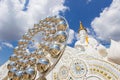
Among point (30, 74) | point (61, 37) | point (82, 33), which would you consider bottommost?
point (30, 74)

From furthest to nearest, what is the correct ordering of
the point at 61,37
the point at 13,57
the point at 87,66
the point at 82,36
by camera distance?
the point at 82,36, the point at 87,66, the point at 13,57, the point at 61,37

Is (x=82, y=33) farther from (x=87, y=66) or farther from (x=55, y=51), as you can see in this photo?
(x=55, y=51)

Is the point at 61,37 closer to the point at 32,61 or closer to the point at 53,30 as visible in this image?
the point at 53,30

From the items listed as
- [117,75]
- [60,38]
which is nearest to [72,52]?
[117,75]

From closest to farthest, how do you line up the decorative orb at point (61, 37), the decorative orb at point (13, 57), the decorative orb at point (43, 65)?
the decorative orb at point (43, 65) < the decorative orb at point (61, 37) < the decorative orb at point (13, 57)

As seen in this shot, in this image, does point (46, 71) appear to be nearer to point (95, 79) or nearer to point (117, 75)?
point (117, 75)

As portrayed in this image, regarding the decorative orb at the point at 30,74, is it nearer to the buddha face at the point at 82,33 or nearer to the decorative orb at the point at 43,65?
the decorative orb at the point at 43,65

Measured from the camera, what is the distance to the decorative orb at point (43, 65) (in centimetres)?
223

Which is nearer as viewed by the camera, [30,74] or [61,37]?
[30,74]

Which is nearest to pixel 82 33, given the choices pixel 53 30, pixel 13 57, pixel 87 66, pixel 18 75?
pixel 87 66

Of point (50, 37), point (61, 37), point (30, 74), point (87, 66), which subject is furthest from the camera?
point (87, 66)

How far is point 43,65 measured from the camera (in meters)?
2.24

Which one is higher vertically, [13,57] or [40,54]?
[13,57]

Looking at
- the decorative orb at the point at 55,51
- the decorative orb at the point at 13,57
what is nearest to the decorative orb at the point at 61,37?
the decorative orb at the point at 55,51
